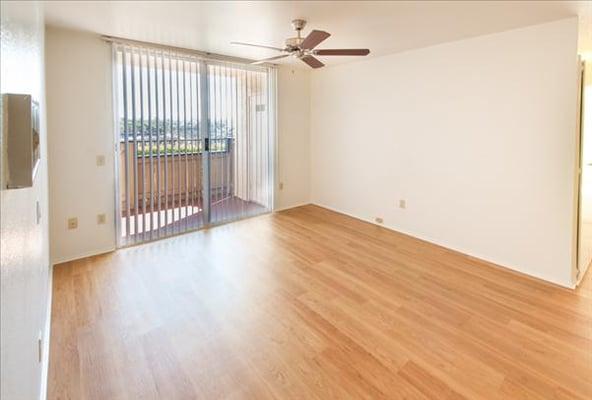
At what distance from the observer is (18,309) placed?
959mm

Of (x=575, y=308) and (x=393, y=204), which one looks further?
(x=393, y=204)

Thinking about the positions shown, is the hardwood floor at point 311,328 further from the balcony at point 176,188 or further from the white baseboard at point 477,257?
the balcony at point 176,188

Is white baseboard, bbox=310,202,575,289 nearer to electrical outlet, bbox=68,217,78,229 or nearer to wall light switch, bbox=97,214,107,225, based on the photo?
wall light switch, bbox=97,214,107,225

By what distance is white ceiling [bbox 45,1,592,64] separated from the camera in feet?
8.90

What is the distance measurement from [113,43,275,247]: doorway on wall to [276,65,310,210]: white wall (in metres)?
0.23

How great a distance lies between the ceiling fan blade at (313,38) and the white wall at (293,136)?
243 centimetres

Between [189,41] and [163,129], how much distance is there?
108 cm

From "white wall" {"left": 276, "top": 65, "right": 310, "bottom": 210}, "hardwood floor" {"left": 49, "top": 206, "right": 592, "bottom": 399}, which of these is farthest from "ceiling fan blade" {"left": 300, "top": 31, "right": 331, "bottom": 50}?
"white wall" {"left": 276, "top": 65, "right": 310, "bottom": 210}

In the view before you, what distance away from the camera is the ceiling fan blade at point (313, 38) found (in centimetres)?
264

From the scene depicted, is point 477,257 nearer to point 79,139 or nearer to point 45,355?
point 45,355

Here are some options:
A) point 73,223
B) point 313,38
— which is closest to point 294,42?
point 313,38

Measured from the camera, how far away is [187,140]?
4348 mm

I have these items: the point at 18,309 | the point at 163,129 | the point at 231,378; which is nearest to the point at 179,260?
the point at 163,129

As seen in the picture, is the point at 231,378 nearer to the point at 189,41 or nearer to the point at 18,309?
the point at 18,309
